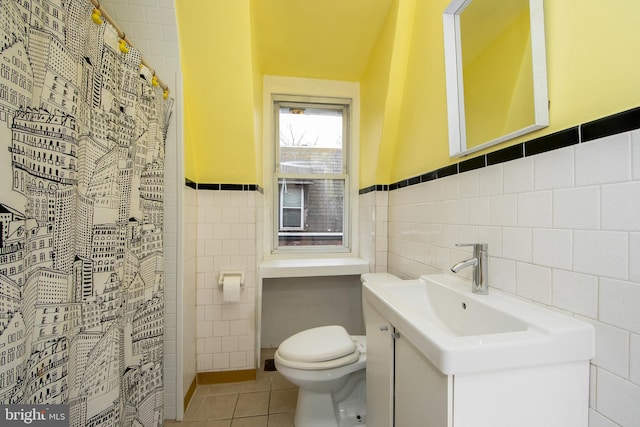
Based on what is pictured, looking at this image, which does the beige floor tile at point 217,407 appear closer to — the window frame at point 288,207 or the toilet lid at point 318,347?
the toilet lid at point 318,347

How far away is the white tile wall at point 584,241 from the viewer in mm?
585

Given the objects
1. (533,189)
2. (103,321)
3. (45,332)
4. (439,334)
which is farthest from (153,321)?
(533,189)

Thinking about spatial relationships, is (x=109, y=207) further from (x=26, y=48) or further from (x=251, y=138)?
(x=251, y=138)

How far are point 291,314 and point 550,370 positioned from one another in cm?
192

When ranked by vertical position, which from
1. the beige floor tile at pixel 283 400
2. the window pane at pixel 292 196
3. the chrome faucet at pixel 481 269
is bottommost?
the beige floor tile at pixel 283 400

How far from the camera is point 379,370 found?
1018 mm

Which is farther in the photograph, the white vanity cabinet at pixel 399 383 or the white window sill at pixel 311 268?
the white window sill at pixel 311 268

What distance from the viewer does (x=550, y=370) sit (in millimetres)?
625

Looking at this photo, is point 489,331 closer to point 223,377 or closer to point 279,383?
point 279,383

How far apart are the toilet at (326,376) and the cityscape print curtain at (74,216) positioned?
27.5 inches

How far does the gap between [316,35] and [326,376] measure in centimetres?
212

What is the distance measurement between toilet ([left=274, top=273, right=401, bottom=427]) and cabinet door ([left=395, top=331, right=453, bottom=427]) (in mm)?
491

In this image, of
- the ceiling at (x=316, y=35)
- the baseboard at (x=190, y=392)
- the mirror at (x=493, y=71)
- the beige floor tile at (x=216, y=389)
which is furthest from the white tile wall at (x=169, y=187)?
the mirror at (x=493, y=71)

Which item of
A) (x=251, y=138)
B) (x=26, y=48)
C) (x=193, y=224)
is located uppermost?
(x=251, y=138)
